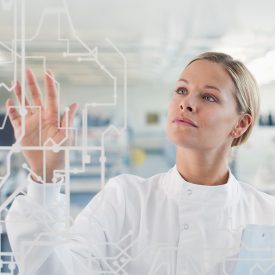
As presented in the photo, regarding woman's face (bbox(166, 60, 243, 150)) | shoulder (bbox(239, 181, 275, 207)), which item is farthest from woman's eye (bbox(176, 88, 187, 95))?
shoulder (bbox(239, 181, 275, 207))

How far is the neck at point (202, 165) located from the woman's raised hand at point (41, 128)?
0.22 m

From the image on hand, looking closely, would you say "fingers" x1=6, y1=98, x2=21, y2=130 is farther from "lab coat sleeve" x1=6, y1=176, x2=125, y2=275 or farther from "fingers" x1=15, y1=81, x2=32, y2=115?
"lab coat sleeve" x1=6, y1=176, x2=125, y2=275

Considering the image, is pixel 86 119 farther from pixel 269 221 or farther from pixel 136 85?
pixel 269 221

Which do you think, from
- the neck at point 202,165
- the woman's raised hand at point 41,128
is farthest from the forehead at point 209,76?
the woman's raised hand at point 41,128

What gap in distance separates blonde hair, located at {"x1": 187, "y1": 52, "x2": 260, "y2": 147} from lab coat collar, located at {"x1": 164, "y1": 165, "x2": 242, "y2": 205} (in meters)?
0.11

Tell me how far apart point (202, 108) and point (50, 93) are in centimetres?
30

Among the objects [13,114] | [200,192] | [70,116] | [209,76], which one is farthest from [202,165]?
[13,114]

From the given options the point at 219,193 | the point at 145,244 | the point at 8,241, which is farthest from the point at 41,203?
the point at 219,193

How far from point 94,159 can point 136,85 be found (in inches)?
6.7

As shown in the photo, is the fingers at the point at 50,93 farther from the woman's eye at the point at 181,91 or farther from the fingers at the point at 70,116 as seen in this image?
the woman's eye at the point at 181,91

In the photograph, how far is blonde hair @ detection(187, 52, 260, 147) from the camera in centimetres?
84

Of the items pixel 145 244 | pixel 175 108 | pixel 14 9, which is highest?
pixel 14 9

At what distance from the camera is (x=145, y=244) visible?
2.79 ft

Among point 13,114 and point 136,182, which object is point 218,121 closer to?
point 136,182
